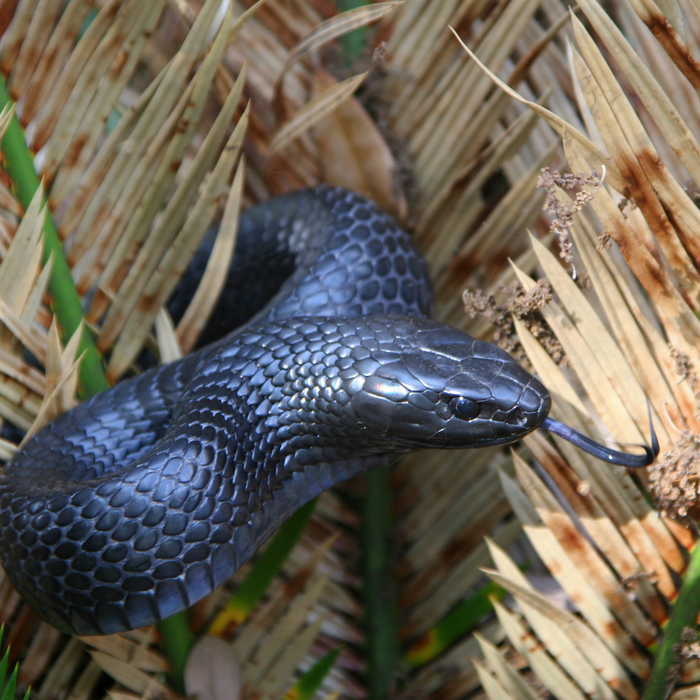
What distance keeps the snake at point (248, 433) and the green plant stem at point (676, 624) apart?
22cm

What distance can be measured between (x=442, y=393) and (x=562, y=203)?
46 centimetres

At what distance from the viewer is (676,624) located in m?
1.24

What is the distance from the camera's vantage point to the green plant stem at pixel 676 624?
48.6 inches

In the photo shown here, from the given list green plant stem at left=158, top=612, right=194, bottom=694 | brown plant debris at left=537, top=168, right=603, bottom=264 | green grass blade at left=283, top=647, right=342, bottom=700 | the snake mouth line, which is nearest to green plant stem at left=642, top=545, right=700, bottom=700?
the snake mouth line

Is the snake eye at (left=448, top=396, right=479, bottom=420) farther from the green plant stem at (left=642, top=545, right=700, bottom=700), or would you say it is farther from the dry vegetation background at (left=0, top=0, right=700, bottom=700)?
the green plant stem at (left=642, top=545, right=700, bottom=700)

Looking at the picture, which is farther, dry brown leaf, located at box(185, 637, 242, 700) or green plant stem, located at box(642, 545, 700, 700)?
dry brown leaf, located at box(185, 637, 242, 700)

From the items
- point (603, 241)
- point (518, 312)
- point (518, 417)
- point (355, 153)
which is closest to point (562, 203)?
point (603, 241)

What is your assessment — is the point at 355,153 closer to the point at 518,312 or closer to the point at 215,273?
the point at 215,273

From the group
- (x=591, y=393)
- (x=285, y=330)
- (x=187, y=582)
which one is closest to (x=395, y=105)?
(x=285, y=330)

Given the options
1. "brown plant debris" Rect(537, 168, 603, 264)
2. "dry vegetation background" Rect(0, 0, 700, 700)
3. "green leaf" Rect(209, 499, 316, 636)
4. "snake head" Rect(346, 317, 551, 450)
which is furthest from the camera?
"green leaf" Rect(209, 499, 316, 636)

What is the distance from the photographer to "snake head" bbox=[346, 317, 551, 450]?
1424mm

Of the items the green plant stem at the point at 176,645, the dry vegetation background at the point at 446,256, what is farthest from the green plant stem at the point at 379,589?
the green plant stem at the point at 176,645

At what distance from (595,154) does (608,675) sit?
994 mm

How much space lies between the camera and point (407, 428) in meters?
1.46
